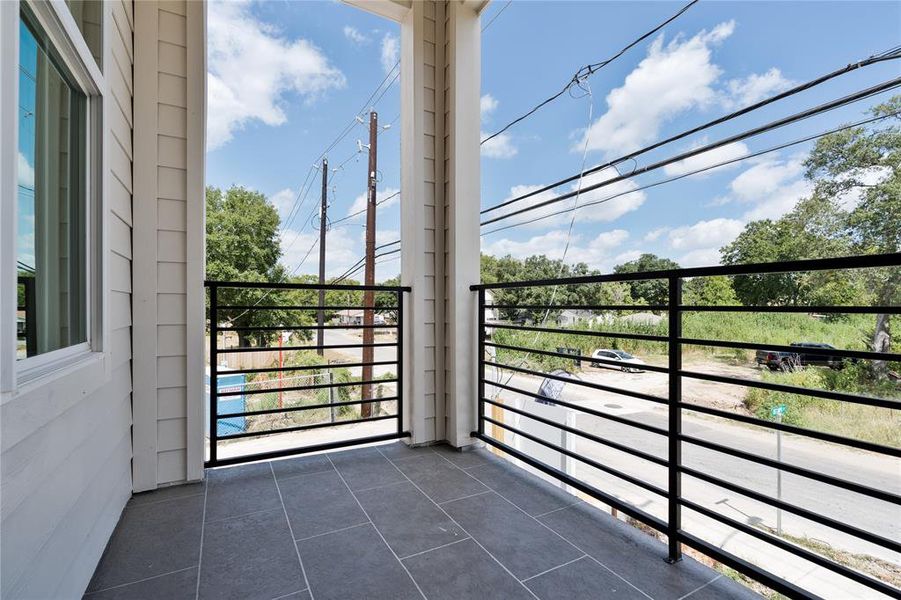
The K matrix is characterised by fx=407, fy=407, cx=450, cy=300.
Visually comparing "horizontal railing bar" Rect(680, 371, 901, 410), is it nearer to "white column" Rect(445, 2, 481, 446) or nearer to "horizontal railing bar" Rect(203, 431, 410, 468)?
"white column" Rect(445, 2, 481, 446)

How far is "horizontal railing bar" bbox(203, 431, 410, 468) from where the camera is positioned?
2.21m

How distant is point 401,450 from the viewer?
2.52 meters

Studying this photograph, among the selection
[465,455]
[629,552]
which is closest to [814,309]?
[629,552]

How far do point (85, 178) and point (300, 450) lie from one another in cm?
168

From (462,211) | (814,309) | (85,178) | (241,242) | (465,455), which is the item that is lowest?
(465,455)

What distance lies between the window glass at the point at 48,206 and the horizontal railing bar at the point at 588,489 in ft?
6.30

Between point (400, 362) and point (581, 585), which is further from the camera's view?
point (400, 362)

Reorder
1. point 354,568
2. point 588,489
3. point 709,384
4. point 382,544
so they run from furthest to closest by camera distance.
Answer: point 709,384 → point 588,489 → point 382,544 → point 354,568

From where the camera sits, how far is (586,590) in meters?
1.28

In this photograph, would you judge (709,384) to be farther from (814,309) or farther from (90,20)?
(90,20)

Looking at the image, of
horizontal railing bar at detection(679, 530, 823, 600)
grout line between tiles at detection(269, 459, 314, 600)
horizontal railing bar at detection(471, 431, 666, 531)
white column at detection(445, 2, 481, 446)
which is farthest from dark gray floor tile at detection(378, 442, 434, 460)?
horizontal railing bar at detection(679, 530, 823, 600)

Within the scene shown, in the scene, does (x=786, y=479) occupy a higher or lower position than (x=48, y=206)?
lower

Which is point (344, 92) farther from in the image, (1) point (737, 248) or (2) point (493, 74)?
(1) point (737, 248)

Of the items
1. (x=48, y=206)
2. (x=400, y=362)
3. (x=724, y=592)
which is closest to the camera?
Answer: (x=48, y=206)
